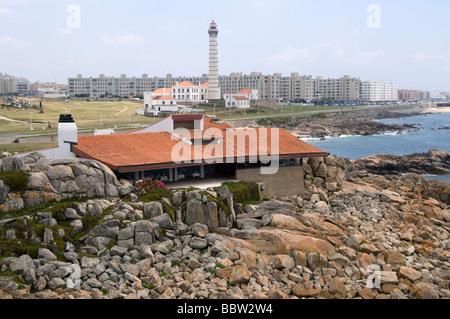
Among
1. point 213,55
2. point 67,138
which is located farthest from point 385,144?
point 67,138

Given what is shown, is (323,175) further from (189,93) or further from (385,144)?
(189,93)

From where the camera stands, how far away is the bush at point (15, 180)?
71.9 feet

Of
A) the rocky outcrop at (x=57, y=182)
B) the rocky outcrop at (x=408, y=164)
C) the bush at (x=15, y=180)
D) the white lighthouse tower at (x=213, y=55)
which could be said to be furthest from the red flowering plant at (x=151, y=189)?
the white lighthouse tower at (x=213, y=55)

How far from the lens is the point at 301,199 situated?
94.5 ft

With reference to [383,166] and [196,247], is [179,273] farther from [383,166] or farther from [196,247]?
[383,166]

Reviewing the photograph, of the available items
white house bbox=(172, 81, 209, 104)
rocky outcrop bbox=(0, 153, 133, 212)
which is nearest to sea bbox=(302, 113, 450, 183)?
white house bbox=(172, 81, 209, 104)

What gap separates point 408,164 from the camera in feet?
184

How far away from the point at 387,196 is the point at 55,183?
1847cm

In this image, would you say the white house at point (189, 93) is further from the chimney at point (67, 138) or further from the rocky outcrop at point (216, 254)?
the rocky outcrop at point (216, 254)

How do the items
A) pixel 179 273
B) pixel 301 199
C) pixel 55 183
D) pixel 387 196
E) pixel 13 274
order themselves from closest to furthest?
pixel 13 274, pixel 179 273, pixel 55 183, pixel 301 199, pixel 387 196

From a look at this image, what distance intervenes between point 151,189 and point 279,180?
807 cm

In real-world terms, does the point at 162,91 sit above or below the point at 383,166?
above
